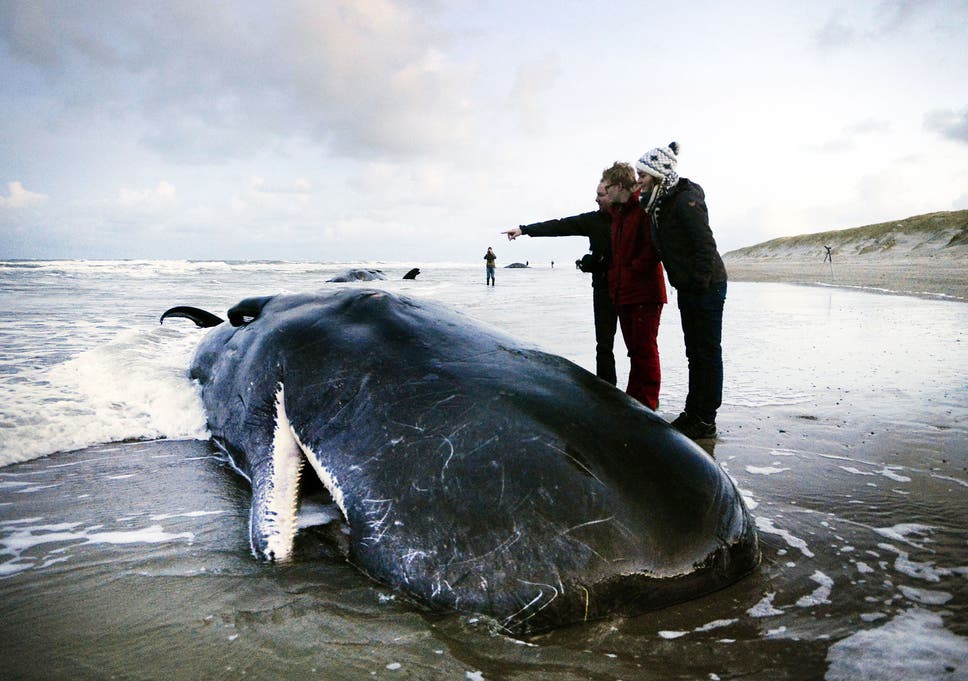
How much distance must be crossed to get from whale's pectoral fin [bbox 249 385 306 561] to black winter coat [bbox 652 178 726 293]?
2.97 meters

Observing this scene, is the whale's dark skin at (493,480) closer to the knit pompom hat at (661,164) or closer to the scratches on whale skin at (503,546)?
the scratches on whale skin at (503,546)

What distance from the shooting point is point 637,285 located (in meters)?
4.91

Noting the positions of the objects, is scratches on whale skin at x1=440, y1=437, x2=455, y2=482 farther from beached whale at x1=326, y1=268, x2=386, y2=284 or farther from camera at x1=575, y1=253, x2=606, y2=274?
beached whale at x1=326, y1=268, x2=386, y2=284

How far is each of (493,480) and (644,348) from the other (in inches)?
122

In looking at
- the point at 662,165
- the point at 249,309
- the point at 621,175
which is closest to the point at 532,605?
the point at 249,309

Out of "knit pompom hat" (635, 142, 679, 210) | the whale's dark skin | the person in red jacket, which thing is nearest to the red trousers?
the person in red jacket

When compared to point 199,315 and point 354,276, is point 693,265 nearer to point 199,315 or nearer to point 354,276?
point 199,315

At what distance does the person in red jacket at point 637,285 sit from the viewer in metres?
4.88

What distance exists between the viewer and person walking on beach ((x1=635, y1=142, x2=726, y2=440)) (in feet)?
14.7

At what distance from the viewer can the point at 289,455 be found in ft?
9.15

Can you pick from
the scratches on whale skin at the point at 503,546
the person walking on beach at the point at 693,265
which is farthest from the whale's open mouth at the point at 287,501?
the person walking on beach at the point at 693,265

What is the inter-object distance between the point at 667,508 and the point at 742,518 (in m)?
0.44

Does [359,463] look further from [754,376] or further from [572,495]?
[754,376]

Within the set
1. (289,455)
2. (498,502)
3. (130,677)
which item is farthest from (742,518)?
(130,677)
